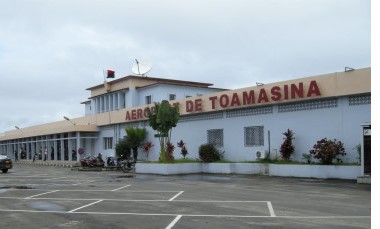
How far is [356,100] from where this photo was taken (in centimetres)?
2086

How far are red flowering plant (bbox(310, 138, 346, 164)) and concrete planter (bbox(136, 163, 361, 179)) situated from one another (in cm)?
43

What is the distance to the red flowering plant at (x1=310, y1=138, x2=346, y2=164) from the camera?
20.8 m

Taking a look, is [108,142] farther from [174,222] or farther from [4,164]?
[174,222]

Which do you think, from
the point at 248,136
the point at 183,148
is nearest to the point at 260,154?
the point at 248,136

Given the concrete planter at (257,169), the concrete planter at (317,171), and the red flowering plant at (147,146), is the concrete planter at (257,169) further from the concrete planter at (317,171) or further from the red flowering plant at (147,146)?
the red flowering plant at (147,146)

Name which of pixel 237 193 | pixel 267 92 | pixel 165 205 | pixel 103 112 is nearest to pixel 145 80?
pixel 103 112

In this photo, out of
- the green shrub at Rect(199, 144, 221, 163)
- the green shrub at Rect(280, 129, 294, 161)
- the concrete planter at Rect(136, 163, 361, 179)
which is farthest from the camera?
the green shrub at Rect(199, 144, 221, 163)

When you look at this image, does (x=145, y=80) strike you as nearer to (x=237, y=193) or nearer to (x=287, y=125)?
(x=287, y=125)

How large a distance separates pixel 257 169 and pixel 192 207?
13052mm

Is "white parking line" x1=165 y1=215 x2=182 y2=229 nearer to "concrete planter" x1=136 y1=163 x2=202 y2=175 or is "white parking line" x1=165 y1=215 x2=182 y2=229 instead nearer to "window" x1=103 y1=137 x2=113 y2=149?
"concrete planter" x1=136 y1=163 x2=202 y2=175

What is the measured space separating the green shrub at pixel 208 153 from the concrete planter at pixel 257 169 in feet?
1.15

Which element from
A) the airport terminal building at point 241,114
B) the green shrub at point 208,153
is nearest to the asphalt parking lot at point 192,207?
Result: the airport terminal building at point 241,114

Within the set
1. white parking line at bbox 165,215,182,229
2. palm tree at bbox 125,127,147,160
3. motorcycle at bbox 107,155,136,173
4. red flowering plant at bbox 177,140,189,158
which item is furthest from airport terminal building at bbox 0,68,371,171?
white parking line at bbox 165,215,182,229

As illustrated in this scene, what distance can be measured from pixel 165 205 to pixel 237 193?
12.7 feet
